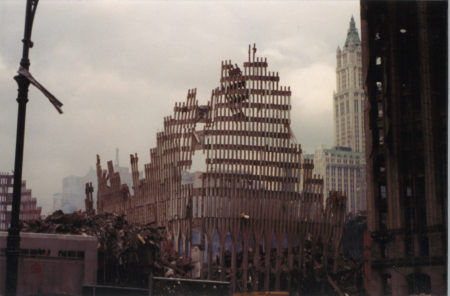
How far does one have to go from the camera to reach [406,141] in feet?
119

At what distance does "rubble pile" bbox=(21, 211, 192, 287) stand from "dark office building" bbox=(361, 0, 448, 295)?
11.5 meters

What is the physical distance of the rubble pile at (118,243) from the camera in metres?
32.8

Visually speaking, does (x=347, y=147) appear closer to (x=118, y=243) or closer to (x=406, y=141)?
(x=406, y=141)

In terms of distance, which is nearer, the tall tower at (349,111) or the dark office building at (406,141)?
the dark office building at (406,141)

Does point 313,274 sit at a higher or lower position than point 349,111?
lower

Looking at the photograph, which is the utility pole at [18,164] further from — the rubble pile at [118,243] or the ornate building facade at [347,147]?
the ornate building facade at [347,147]

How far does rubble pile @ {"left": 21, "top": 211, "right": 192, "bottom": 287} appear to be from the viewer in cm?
3275

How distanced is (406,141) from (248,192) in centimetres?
964

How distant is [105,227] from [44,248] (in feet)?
24.3

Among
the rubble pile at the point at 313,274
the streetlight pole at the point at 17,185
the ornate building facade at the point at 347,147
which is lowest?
the rubble pile at the point at 313,274

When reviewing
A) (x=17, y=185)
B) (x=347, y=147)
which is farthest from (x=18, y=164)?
(x=347, y=147)

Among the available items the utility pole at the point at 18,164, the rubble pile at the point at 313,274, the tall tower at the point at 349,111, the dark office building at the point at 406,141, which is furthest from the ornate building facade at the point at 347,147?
the utility pole at the point at 18,164

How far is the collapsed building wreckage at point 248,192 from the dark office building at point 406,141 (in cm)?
447

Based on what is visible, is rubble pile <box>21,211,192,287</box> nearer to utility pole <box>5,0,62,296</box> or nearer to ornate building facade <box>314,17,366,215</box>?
utility pole <box>5,0,62,296</box>
